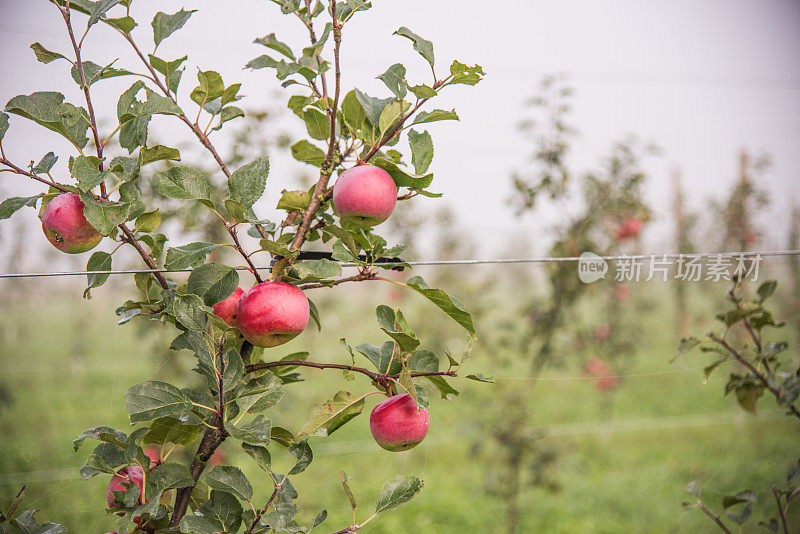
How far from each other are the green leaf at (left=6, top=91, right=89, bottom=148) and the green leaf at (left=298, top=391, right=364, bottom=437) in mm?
295

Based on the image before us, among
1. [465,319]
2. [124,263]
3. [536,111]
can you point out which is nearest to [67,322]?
[124,263]

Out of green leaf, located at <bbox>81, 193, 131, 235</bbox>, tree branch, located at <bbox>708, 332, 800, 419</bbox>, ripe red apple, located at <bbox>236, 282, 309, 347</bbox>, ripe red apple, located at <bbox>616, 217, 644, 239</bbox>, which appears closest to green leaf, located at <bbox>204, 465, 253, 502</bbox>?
ripe red apple, located at <bbox>236, 282, 309, 347</bbox>

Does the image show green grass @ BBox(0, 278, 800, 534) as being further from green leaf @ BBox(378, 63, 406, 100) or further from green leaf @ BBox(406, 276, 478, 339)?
green leaf @ BBox(378, 63, 406, 100)

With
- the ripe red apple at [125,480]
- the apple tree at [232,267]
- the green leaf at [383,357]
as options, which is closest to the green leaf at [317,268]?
the apple tree at [232,267]

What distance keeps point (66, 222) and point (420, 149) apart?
30cm

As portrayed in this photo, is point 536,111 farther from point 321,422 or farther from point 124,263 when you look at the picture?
point 321,422

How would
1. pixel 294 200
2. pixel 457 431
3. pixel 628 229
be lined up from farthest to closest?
1. pixel 457 431
2. pixel 628 229
3. pixel 294 200

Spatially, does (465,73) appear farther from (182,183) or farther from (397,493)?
(397,493)

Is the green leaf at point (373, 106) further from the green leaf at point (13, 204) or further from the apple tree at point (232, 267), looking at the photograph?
the green leaf at point (13, 204)

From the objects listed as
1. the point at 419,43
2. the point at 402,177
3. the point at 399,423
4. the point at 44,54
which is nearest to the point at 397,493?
the point at 399,423

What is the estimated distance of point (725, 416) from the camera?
2.44 meters

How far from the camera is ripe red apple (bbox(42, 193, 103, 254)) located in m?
0.47

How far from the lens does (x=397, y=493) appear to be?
1.65 feet

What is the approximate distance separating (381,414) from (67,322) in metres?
1.57
